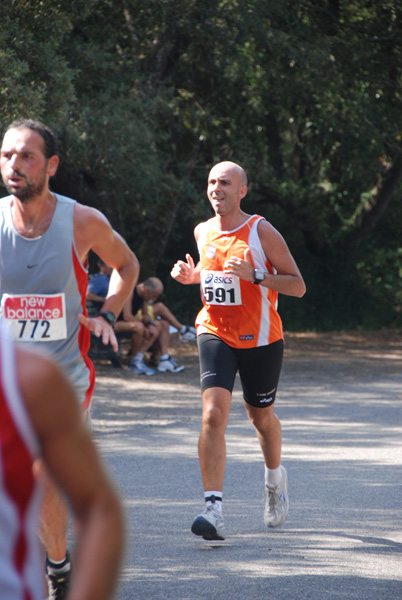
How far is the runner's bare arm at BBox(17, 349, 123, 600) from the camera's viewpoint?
1388mm

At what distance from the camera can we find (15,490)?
4.58 ft

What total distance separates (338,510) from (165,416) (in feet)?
13.6

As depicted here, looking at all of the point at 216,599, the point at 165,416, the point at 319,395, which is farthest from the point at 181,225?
the point at 216,599

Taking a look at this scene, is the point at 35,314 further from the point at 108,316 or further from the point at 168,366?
the point at 168,366

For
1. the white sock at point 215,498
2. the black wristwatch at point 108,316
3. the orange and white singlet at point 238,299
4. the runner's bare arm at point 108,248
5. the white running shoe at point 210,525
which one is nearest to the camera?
the black wristwatch at point 108,316

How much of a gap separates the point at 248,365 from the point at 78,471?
3.85 meters

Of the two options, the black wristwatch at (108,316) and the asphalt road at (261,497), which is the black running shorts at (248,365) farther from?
the black wristwatch at (108,316)

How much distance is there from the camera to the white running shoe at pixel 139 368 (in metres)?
12.7

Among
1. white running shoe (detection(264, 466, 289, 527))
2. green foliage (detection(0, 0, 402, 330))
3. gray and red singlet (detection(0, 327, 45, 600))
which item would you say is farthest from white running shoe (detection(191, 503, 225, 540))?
green foliage (detection(0, 0, 402, 330))

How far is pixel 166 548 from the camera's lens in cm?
484

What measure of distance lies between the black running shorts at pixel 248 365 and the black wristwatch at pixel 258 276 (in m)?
0.39

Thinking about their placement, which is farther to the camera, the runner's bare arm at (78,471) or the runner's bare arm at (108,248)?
the runner's bare arm at (108,248)

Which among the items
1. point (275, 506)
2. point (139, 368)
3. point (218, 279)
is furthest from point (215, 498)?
point (139, 368)

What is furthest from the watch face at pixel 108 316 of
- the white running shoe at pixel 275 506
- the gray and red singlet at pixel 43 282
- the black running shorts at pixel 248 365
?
the white running shoe at pixel 275 506
